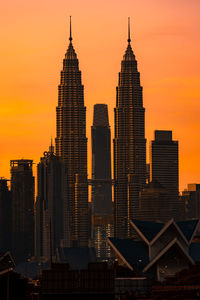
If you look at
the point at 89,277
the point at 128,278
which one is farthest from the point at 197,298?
the point at 128,278

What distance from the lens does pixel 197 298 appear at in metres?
145

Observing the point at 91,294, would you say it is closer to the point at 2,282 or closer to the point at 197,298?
the point at 2,282

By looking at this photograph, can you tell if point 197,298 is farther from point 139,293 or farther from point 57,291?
point 139,293

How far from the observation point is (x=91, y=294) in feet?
552

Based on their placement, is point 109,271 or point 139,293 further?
point 139,293

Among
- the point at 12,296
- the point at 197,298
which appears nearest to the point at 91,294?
the point at 12,296

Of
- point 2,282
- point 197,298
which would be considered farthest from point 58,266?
point 197,298

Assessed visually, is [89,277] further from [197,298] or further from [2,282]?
[197,298]

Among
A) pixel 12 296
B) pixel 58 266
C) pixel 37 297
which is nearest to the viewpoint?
pixel 12 296

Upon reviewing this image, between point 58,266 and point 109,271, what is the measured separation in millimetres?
19785

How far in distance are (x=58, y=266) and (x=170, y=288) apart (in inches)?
710

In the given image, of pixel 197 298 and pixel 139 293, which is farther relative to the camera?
pixel 139 293

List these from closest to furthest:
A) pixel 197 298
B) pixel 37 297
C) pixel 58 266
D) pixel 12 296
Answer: pixel 197 298 < pixel 12 296 < pixel 37 297 < pixel 58 266

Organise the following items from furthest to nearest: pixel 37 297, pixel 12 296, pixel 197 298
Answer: pixel 37 297
pixel 12 296
pixel 197 298
